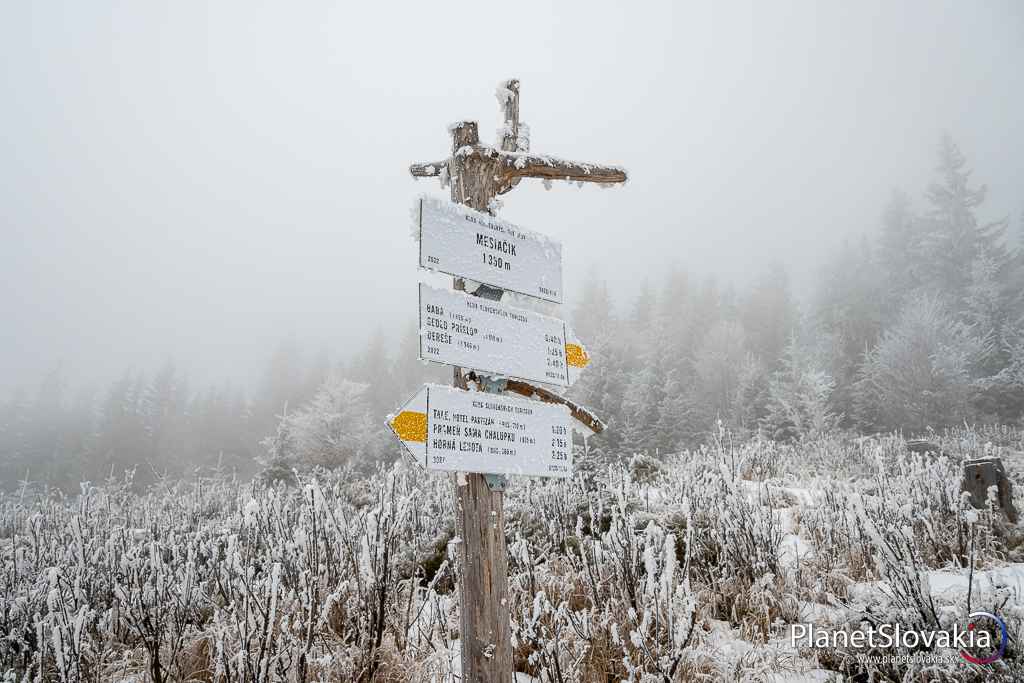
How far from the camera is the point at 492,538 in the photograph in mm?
2299

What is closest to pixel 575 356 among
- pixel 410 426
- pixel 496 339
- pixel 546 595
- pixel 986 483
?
pixel 496 339

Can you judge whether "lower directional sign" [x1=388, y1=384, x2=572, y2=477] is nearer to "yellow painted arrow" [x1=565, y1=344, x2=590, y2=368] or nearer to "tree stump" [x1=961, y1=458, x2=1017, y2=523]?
"yellow painted arrow" [x1=565, y1=344, x2=590, y2=368]

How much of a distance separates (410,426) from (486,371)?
1.48 feet

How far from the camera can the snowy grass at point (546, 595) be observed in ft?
8.79

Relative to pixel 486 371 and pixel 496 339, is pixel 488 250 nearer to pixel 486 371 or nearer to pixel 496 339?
pixel 496 339

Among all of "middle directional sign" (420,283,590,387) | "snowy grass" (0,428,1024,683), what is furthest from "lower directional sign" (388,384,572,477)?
"snowy grass" (0,428,1024,683)

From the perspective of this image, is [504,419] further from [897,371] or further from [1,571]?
[897,371]

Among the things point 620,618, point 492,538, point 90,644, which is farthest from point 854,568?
point 90,644

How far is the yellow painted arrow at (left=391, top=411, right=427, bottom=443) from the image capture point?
198cm

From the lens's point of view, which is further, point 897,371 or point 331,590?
point 897,371

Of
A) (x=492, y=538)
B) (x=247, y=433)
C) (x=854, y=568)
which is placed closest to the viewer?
(x=492, y=538)

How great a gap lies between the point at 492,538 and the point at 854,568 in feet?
11.9

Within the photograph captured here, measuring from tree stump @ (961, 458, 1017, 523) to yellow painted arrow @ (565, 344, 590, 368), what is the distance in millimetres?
5350

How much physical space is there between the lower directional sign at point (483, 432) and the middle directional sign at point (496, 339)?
0.14m
